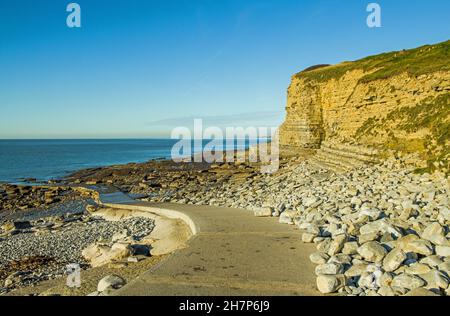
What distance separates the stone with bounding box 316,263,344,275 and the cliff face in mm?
8524

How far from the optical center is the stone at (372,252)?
17.1ft

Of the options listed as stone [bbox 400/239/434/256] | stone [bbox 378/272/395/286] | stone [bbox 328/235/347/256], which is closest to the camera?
stone [bbox 378/272/395/286]

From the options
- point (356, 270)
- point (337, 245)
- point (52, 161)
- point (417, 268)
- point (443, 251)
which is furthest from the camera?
point (52, 161)

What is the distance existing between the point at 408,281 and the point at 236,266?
2422 millimetres

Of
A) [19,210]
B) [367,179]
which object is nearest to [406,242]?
[367,179]

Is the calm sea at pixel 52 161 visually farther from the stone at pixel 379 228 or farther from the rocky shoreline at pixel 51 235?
the stone at pixel 379 228

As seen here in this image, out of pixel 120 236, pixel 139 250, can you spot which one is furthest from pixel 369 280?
pixel 120 236

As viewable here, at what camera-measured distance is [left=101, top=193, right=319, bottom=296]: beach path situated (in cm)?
471

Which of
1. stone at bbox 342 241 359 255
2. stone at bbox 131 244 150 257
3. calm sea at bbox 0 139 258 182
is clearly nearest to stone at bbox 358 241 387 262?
stone at bbox 342 241 359 255

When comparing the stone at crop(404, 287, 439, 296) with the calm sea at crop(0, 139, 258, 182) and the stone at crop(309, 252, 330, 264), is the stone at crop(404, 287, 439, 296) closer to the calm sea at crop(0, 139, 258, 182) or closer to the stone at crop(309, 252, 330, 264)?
the stone at crop(309, 252, 330, 264)

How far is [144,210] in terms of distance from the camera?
1591cm

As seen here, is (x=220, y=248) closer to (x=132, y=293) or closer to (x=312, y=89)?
(x=132, y=293)

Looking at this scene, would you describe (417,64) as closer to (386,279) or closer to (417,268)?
(417,268)

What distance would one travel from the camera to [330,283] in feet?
14.7
